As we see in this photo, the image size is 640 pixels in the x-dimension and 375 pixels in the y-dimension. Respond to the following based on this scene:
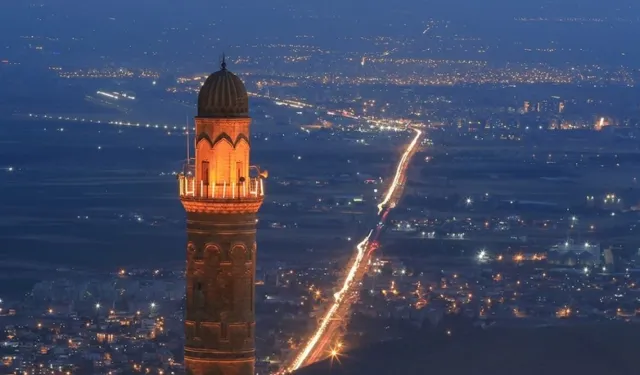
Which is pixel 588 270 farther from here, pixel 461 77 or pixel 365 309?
pixel 461 77

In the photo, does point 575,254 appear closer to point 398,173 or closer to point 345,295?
point 345,295

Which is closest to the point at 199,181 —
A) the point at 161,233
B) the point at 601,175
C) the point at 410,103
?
the point at 161,233

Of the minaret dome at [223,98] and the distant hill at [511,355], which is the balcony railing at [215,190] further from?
the distant hill at [511,355]

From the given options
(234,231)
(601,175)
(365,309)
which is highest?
(601,175)

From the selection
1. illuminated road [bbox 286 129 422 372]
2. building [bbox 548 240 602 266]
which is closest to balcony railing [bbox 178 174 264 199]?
illuminated road [bbox 286 129 422 372]

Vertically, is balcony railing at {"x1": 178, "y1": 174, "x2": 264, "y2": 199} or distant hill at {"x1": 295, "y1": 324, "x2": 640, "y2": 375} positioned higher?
distant hill at {"x1": 295, "y1": 324, "x2": 640, "y2": 375}

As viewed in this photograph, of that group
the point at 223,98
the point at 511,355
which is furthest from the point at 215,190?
the point at 511,355

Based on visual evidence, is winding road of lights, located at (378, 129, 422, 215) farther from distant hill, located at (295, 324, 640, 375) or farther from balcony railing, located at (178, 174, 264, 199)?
balcony railing, located at (178, 174, 264, 199)
